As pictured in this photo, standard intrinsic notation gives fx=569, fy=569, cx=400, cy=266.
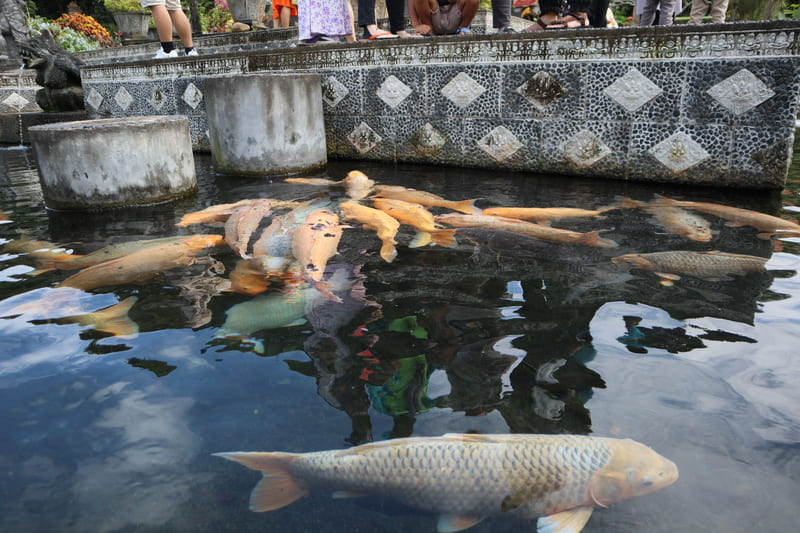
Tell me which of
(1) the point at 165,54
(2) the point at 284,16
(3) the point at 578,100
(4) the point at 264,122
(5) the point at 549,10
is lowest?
(4) the point at 264,122

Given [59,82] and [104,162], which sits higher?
[59,82]

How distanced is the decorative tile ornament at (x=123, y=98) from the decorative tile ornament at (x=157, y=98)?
0.57 m

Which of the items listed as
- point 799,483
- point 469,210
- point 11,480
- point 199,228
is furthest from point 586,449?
point 199,228

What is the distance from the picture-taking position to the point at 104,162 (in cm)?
507

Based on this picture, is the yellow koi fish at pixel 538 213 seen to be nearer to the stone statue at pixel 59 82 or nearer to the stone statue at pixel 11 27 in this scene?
the stone statue at pixel 59 82

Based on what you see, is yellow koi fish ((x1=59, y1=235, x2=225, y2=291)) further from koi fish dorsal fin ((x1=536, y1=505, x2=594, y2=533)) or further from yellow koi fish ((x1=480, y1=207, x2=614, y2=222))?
koi fish dorsal fin ((x1=536, y1=505, x2=594, y2=533))

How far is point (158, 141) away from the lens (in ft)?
17.5

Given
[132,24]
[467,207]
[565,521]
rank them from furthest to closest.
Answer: [132,24] → [467,207] → [565,521]

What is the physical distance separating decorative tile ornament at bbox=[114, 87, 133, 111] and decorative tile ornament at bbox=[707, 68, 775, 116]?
27.6ft

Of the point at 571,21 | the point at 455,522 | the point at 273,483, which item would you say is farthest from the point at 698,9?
the point at 273,483

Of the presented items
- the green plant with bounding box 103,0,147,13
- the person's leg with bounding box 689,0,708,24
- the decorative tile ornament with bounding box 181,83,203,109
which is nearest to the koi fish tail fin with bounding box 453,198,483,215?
the decorative tile ornament with bounding box 181,83,203,109

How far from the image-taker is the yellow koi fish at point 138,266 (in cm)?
332

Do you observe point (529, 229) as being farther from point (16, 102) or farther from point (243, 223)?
point (16, 102)

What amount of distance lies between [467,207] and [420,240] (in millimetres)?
888
